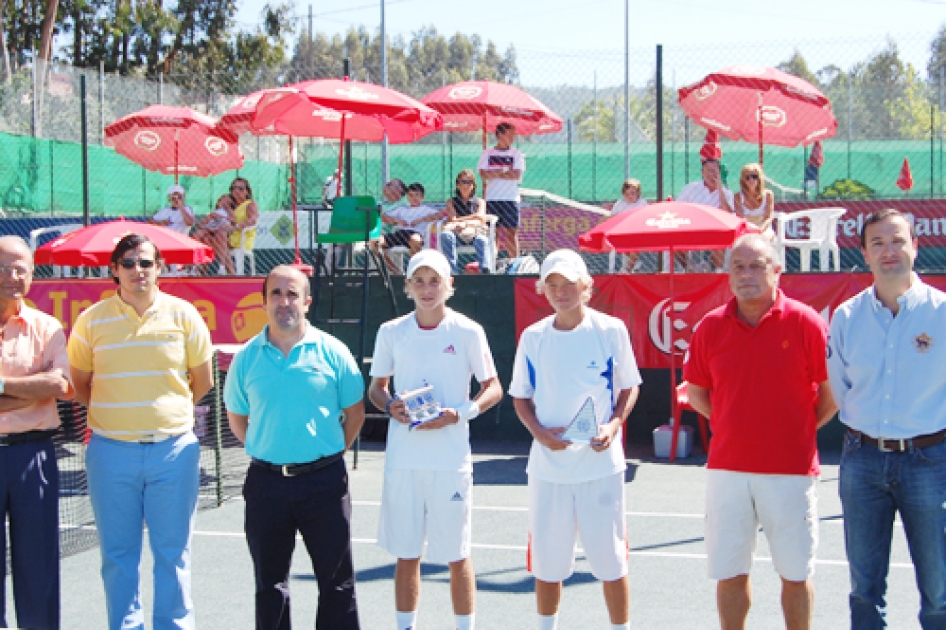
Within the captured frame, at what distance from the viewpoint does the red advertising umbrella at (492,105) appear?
486 inches

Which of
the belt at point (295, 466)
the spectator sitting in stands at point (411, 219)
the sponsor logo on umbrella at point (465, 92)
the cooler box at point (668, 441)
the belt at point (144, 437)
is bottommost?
the cooler box at point (668, 441)

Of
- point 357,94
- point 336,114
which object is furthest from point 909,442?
point 336,114

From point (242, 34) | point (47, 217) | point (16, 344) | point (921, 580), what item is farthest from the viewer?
point (242, 34)

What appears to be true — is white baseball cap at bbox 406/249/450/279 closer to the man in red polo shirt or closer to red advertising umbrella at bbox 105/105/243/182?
the man in red polo shirt

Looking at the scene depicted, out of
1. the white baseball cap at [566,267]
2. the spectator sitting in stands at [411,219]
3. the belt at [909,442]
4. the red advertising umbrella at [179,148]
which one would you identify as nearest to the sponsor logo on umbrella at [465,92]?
the spectator sitting in stands at [411,219]

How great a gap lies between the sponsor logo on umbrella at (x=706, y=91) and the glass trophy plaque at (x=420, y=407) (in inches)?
297

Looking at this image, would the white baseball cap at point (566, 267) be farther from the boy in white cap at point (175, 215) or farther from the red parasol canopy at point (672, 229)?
the boy in white cap at point (175, 215)

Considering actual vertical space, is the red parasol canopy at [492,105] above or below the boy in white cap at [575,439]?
above

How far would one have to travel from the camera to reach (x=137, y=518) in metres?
4.62

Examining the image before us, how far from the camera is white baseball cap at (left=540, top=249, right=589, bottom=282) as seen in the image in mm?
4625

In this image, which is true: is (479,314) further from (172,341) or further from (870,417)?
(870,417)

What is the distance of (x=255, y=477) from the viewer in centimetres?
444

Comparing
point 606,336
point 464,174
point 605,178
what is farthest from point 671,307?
point 605,178

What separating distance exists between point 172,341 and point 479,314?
615 cm
